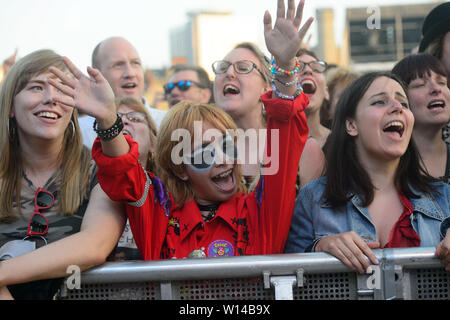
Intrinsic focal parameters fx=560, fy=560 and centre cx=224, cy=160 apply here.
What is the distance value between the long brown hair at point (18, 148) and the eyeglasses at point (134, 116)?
405 millimetres

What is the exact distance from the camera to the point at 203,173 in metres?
2.77

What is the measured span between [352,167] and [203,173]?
77cm

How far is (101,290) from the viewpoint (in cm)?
218

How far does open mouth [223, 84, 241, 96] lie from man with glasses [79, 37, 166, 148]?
36.5 inches

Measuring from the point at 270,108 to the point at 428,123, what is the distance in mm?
1328

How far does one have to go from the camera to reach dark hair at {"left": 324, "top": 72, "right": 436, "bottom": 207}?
2725 millimetres

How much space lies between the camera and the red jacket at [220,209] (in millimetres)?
2436

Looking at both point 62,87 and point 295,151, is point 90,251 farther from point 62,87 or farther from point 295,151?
point 295,151

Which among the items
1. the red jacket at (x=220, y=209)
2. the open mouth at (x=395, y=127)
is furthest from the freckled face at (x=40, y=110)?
the open mouth at (x=395, y=127)

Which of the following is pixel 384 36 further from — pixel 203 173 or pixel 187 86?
pixel 203 173
